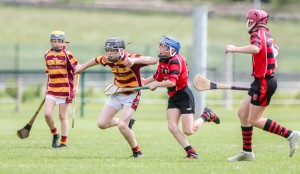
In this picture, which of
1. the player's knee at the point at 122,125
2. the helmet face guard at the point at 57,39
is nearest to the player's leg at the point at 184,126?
the player's knee at the point at 122,125

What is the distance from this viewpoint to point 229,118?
84.3ft

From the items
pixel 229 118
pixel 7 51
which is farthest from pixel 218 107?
pixel 7 51

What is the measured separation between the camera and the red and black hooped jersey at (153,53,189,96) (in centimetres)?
1235

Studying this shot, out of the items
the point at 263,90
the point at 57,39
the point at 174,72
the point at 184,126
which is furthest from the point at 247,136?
the point at 57,39

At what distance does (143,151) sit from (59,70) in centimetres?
199

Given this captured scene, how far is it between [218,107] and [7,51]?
15375 millimetres

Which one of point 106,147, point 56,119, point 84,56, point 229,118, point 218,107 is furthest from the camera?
point 84,56

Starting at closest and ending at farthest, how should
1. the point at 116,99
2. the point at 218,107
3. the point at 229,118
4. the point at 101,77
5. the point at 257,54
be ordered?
the point at 257,54, the point at 116,99, the point at 229,118, the point at 218,107, the point at 101,77

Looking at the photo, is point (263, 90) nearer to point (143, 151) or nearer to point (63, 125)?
point (143, 151)

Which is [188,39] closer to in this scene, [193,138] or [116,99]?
[193,138]

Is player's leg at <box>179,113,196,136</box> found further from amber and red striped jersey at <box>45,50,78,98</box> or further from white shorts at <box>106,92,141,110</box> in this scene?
amber and red striped jersey at <box>45,50,78,98</box>

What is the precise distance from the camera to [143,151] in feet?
46.8

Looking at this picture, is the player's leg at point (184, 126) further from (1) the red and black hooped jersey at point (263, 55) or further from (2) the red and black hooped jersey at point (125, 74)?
(1) the red and black hooped jersey at point (263, 55)

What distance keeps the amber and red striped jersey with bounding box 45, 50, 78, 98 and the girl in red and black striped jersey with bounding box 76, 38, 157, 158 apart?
1.73 m
